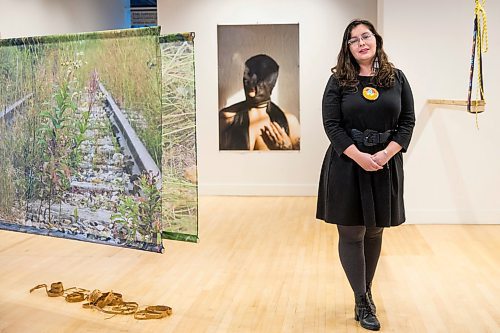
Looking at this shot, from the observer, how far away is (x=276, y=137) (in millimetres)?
8406

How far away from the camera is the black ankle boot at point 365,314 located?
355 centimetres

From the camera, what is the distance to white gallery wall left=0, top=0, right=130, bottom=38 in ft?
24.4

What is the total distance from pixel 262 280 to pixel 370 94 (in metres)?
1.54

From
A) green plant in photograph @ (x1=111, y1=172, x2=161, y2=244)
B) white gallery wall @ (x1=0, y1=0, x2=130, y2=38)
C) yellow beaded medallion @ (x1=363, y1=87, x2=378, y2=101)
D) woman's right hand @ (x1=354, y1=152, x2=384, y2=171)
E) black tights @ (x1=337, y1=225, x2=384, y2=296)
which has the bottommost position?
black tights @ (x1=337, y1=225, x2=384, y2=296)

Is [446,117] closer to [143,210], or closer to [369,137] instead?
[369,137]

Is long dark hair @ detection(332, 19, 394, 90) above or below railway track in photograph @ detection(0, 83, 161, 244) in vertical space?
above

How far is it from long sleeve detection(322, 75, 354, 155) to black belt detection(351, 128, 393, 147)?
4cm

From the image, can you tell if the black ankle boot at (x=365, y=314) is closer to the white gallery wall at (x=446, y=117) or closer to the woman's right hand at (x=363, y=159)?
the woman's right hand at (x=363, y=159)

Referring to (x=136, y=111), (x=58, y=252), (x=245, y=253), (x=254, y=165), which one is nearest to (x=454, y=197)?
(x=245, y=253)

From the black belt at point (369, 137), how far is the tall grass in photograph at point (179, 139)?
31.0 inches

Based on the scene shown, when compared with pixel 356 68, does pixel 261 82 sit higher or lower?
higher

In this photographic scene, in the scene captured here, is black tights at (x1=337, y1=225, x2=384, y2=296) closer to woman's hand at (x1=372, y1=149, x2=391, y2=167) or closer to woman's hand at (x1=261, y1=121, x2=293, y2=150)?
woman's hand at (x1=372, y1=149, x2=391, y2=167)

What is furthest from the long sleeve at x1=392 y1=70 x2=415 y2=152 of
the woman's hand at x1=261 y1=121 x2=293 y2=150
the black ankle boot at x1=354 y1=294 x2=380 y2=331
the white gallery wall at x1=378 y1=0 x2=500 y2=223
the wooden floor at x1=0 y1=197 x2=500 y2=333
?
the woman's hand at x1=261 y1=121 x2=293 y2=150

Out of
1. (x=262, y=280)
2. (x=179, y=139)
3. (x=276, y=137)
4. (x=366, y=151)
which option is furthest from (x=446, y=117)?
(x=179, y=139)
